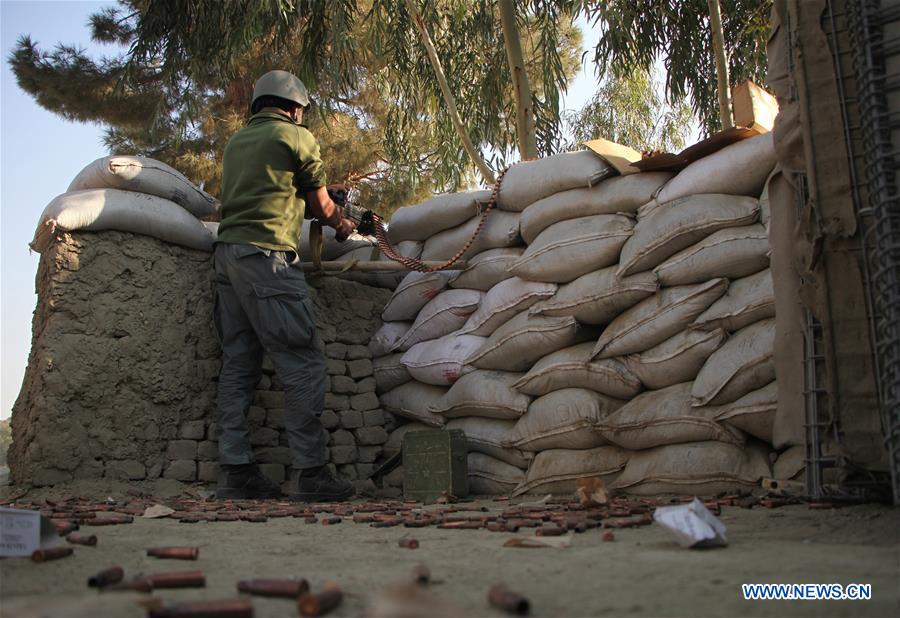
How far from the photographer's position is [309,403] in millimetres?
4250

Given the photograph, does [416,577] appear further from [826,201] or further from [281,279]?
[281,279]

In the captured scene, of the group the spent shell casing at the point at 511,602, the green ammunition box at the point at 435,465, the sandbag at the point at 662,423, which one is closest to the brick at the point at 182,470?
the green ammunition box at the point at 435,465

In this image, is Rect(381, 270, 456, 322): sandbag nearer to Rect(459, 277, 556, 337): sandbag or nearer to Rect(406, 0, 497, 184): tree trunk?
Rect(459, 277, 556, 337): sandbag

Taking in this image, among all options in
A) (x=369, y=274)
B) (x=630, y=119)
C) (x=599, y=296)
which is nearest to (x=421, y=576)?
(x=599, y=296)

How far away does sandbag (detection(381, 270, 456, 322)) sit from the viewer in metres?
5.05

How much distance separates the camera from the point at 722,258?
12.0 feet

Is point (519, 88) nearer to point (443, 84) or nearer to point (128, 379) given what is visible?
point (443, 84)

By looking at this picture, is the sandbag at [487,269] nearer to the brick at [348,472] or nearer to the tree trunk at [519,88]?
the brick at [348,472]

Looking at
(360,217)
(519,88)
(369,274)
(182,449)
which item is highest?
(519,88)

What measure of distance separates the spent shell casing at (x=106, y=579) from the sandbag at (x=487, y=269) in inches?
124

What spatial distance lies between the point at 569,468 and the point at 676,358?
74 cm

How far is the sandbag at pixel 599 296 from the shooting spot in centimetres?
389

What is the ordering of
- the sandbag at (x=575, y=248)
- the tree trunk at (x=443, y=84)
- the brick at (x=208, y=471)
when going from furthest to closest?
the tree trunk at (x=443, y=84)
the brick at (x=208, y=471)
the sandbag at (x=575, y=248)

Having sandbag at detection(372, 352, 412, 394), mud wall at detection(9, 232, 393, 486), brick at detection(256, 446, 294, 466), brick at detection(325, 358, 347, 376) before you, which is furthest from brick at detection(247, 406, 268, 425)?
sandbag at detection(372, 352, 412, 394)
